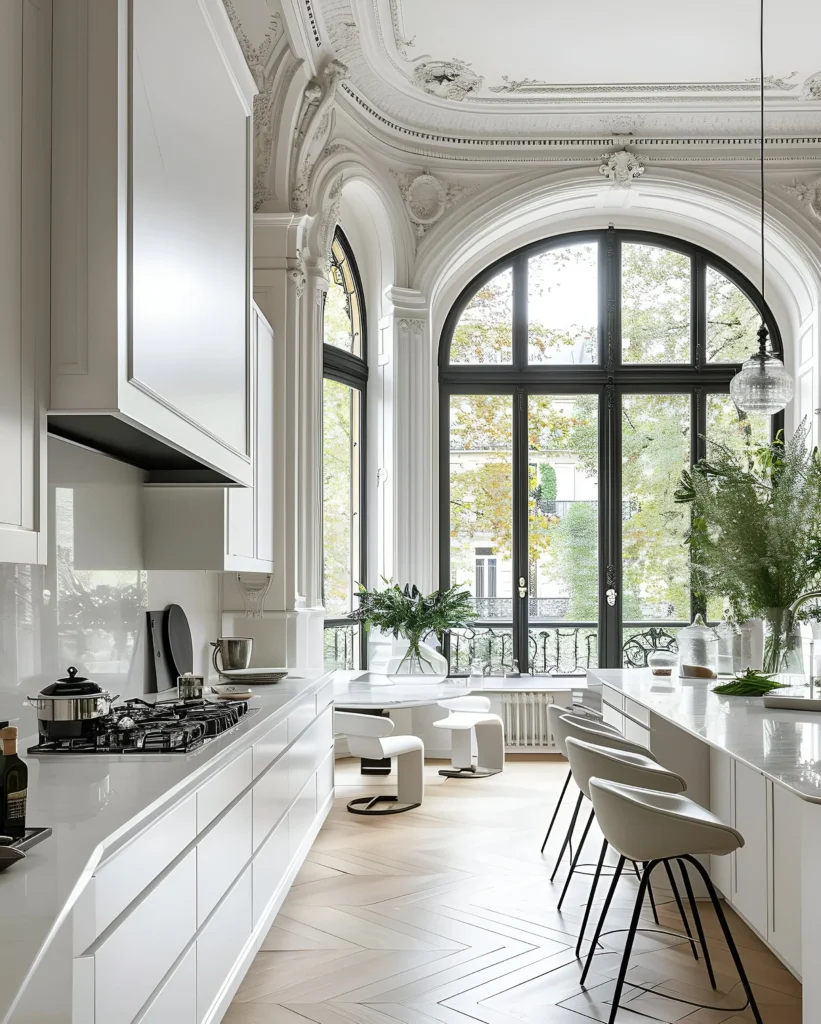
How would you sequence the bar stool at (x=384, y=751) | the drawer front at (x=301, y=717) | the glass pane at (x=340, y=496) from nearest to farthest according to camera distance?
the drawer front at (x=301, y=717) < the bar stool at (x=384, y=751) < the glass pane at (x=340, y=496)

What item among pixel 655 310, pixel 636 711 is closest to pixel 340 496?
pixel 655 310

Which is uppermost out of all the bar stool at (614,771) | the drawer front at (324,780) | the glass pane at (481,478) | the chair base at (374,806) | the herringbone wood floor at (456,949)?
the glass pane at (481,478)

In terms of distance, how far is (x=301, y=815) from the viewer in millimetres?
4379

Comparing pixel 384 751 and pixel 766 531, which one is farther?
pixel 384 751

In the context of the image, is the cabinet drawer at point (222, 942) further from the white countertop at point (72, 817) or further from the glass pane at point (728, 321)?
the glass pane at point (728, 321)

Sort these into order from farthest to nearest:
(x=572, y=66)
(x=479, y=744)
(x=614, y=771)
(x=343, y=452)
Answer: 1. (x=343, y=452)
2. (x=479, y=744)
3. (x=572, y=66)
4. (x=614, y=771)

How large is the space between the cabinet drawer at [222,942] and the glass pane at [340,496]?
395 centimetres

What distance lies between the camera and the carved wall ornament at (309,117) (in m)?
5.64

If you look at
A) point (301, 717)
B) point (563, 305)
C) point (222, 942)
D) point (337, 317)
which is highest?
point (563, 305)

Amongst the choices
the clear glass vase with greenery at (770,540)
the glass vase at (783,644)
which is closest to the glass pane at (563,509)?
the clear glass vase with greenery at (770,540)

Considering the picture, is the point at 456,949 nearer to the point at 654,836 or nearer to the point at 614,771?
the point at 614,771

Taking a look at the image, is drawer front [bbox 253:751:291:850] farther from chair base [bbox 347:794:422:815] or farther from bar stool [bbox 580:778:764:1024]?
chair base [bbox 347:794:422:815]

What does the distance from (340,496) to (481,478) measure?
1339mm

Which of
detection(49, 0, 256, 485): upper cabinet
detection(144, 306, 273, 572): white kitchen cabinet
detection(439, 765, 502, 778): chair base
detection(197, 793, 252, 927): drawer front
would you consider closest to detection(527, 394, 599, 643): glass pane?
detection(439, 765, 502, 778): chair base
